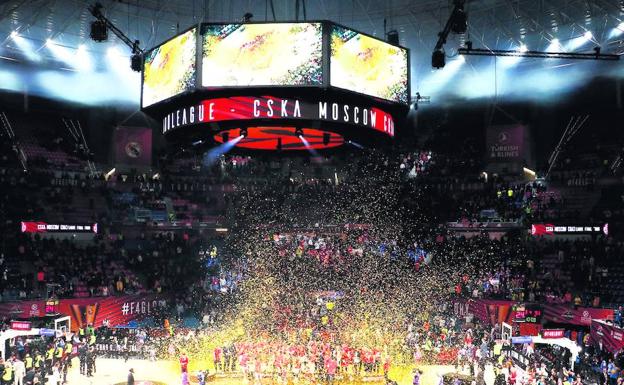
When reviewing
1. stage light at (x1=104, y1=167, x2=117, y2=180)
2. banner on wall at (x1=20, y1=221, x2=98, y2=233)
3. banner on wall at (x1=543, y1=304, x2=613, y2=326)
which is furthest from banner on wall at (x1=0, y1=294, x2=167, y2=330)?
banner on wall at (x1=543, y1=304, x2=613, y2=326)

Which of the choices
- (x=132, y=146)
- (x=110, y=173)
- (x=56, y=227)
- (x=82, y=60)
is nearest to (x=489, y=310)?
(x=56, y=227)

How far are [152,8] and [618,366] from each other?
74.6ft

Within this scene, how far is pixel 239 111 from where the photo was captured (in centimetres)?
850

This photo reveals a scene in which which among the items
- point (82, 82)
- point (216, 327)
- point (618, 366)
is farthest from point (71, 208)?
point (618, 366)

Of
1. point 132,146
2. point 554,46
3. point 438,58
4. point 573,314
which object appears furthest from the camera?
point 132,146

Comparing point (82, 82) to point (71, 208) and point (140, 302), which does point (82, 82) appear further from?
point (140, 302)

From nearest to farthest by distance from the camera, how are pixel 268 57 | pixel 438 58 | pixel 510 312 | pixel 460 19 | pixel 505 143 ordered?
pixel 268 57
pixel 460 19
pixel 438 58
pixel 510 312
pixel 505 143

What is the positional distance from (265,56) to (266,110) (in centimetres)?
69

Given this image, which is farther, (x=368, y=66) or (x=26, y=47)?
(x=26, y=47)

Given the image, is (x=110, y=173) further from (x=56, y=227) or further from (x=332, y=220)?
(x=332, y=220)

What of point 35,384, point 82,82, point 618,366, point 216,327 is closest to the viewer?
point 35,384

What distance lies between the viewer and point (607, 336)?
70.0 feet

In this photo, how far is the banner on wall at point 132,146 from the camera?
3462cm

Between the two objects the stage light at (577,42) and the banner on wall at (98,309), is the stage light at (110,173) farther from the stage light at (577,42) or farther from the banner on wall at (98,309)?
the stage light at (577,42)
